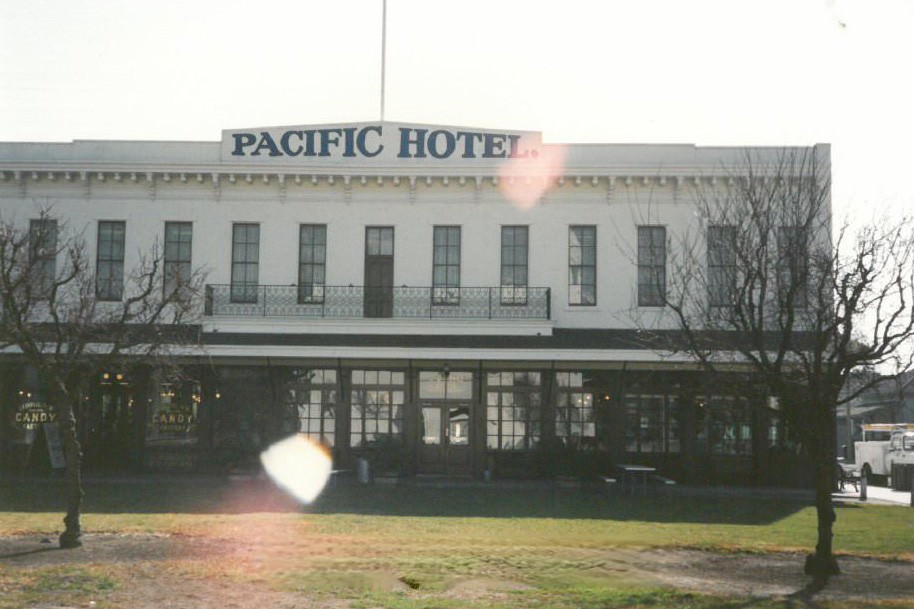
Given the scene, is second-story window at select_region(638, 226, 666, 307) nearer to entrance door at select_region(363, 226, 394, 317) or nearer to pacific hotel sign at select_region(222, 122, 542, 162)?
pacific hotel sign at select_region(222, 122, 542, 162)

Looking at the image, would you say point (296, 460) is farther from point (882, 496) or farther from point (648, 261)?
point (882, 496)

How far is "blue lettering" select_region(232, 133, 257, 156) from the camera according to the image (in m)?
25.0

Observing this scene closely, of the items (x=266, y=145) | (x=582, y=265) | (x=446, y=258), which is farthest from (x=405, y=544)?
(x=266, y=145)

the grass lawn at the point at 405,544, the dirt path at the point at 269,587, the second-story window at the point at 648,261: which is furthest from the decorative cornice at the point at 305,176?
the dirt path at the point at 269,587

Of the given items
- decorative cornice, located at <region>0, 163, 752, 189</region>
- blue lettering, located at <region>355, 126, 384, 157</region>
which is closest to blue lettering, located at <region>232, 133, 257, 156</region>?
decorative cornice, located at <region>0, 163, 752, 189</region>

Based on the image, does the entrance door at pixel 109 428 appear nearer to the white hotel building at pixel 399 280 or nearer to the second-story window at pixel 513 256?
the white hotel building at pixel 399 280

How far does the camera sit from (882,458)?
31.9 metres

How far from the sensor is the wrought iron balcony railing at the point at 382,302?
2436cm

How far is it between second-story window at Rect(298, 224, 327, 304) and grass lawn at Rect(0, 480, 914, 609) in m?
5.50

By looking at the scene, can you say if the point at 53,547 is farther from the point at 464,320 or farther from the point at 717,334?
the point at 464,320

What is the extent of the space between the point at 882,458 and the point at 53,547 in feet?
88.7

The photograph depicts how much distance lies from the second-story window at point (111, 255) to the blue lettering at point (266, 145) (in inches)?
154

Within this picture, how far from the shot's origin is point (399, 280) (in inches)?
976

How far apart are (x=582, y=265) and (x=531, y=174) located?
2.62m
